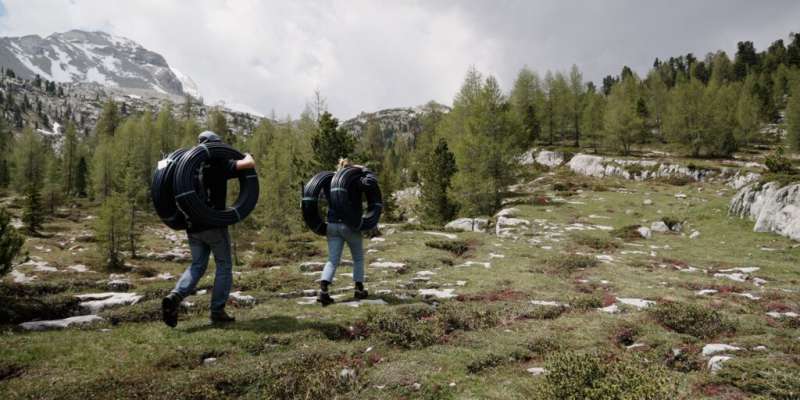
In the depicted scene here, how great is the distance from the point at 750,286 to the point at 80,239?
64959 mm

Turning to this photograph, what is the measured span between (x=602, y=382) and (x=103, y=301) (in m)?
11.6

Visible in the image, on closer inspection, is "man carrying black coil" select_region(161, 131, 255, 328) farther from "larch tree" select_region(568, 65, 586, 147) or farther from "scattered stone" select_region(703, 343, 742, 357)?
"larch tree" select_region(568, 65, 586, 147)

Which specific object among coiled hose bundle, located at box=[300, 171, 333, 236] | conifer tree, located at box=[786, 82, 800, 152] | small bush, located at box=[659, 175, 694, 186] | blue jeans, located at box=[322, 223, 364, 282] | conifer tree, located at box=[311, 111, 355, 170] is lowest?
blue jeans, located at box=[322, 223, 364, 282]

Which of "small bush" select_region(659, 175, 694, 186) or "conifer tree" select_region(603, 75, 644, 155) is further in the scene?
"conifer tree" select_region(603, 75, 644, 155)

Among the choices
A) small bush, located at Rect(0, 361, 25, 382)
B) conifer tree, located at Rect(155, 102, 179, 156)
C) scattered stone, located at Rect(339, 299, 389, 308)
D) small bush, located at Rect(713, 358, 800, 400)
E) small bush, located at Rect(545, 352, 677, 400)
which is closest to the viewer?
small bush, located at Rect(545, 352, 677, 400)

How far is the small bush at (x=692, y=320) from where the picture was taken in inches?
339

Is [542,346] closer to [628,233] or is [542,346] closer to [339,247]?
[339,247]

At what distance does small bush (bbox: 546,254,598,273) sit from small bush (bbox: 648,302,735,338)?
22.1ft

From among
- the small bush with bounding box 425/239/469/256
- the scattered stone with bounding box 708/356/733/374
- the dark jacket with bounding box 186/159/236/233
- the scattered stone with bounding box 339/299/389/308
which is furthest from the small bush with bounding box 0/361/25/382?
the small bush with bounding box 425/239/469/256

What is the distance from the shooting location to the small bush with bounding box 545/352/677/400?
191 inches

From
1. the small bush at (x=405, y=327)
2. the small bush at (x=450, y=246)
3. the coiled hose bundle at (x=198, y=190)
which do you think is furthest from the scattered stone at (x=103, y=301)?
the small bush at (x=450, y=246)

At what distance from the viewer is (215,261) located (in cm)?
834

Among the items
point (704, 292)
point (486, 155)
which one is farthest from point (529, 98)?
point (704, 292)

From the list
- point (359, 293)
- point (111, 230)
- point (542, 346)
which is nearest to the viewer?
point (542, 346)
